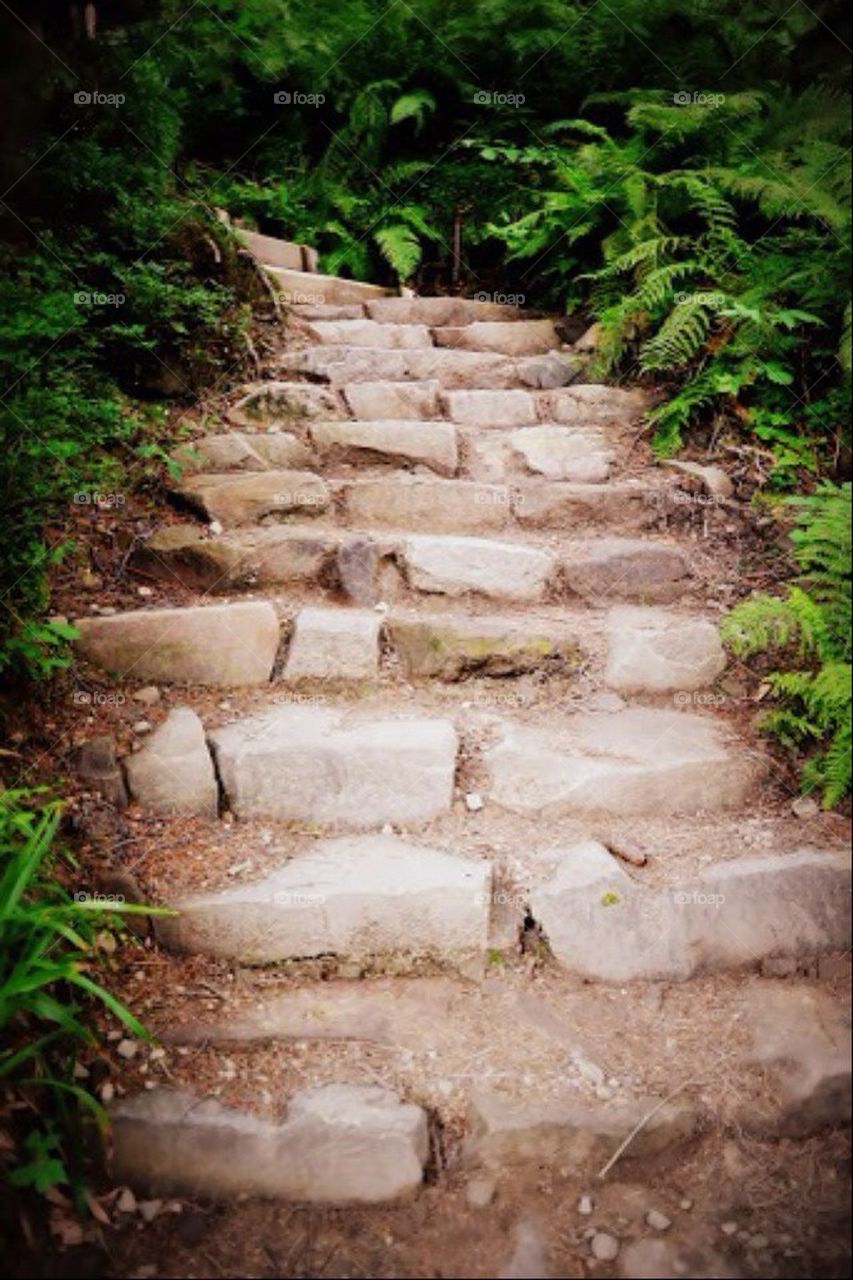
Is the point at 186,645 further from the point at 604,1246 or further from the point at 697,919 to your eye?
the point at 604,1246

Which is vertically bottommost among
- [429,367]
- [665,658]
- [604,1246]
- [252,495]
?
[604,1246]

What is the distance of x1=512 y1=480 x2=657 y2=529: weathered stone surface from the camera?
Answer: 3797 millimetres

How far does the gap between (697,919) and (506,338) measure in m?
4.32

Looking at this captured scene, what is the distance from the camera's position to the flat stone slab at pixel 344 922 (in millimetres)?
2336

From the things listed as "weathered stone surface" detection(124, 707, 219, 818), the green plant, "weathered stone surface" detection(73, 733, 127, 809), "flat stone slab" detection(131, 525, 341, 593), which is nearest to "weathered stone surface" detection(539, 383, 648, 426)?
"flat stone slab" detection(131, 525, 341, 593)

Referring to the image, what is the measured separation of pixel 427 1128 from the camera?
198 centimetres

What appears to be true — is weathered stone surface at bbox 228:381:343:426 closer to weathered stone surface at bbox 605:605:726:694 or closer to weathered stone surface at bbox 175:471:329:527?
weathered stone surface at bbox 175:471:329:527

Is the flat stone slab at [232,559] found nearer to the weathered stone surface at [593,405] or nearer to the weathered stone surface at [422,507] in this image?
the weathered stone surface at [422,507]

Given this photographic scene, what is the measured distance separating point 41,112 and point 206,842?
4.24 m

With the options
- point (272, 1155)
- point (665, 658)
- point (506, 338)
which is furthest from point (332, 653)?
point (506, 338)

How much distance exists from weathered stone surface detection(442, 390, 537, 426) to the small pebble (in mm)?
3841

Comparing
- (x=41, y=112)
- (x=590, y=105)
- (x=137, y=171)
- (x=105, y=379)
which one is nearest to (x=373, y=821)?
(x=105, y=379)

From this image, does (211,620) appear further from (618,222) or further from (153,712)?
(618,222)

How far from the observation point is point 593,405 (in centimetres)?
452
